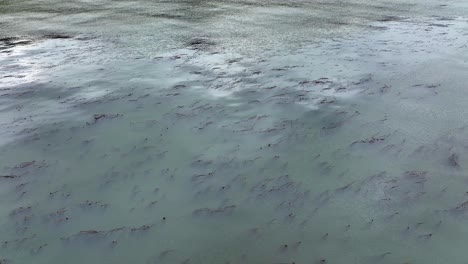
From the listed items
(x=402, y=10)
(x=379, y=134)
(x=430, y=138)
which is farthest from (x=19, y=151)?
(x=402, y=10)

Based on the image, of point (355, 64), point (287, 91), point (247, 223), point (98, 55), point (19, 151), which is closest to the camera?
point (247, 223)

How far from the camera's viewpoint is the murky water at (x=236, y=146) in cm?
482

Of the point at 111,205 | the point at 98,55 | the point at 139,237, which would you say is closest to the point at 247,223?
the point at 139,237

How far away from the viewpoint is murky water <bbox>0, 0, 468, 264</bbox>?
482 cm

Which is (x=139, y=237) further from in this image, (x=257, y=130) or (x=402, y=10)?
(x=402, y=10)

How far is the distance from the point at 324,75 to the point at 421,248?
5.25m

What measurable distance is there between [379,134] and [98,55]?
24.0 ft

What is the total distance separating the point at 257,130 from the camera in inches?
278

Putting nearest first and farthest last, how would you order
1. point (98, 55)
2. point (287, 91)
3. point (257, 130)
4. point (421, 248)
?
1. point (421, 248)
2. point (257, 130)
3. point (287, 91)
4. point (98, 55)

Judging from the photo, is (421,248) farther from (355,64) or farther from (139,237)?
(355,64)

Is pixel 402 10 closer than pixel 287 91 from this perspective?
No

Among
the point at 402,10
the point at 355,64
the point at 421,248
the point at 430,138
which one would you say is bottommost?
the point at 421,248

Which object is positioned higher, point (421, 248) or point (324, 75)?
point (324, 75)

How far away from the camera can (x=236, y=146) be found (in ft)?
21.7
